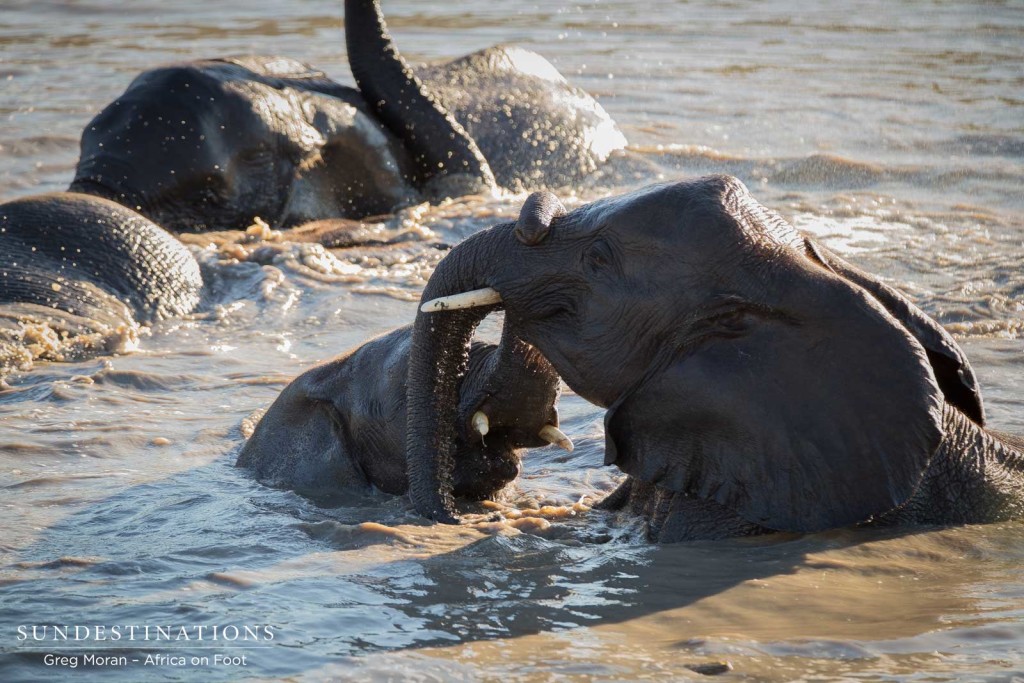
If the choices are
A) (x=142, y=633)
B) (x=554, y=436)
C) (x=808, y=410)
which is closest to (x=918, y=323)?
(x=808, y=410)

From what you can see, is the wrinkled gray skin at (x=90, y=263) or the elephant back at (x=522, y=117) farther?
the elephant back at (x=522, y=117)

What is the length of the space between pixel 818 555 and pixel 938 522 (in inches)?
17.5

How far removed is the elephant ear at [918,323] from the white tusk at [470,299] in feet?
2.97

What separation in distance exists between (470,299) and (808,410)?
1.07 metres

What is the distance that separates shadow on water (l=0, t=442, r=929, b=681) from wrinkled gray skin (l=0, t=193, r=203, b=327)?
10.8 feet

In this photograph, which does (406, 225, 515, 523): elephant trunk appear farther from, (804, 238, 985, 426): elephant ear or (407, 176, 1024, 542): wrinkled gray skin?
(804, 238, 985, 426): elephant ear

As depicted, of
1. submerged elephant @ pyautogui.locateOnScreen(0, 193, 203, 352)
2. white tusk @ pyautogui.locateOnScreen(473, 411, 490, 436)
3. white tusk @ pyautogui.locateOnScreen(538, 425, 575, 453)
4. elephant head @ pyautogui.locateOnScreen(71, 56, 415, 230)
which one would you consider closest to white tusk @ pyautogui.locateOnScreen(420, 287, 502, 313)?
white tusk @ pyautogui.locateOnScreen(473, 411, 490, 436)

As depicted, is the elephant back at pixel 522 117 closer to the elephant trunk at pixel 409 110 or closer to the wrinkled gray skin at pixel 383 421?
the elephant trunk at pixel 409 110

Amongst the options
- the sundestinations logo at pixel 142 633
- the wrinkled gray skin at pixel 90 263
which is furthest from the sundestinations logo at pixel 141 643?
the wrinkled gray skin at pixel 90 263

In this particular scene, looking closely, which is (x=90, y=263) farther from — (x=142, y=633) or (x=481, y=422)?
(x=142, y=633)

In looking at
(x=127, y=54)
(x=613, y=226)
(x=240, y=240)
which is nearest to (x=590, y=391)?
(x=613, y=226)

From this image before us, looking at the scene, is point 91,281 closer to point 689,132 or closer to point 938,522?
point 938,522

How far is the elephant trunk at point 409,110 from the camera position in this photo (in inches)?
441

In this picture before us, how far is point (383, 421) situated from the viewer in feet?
16.7
